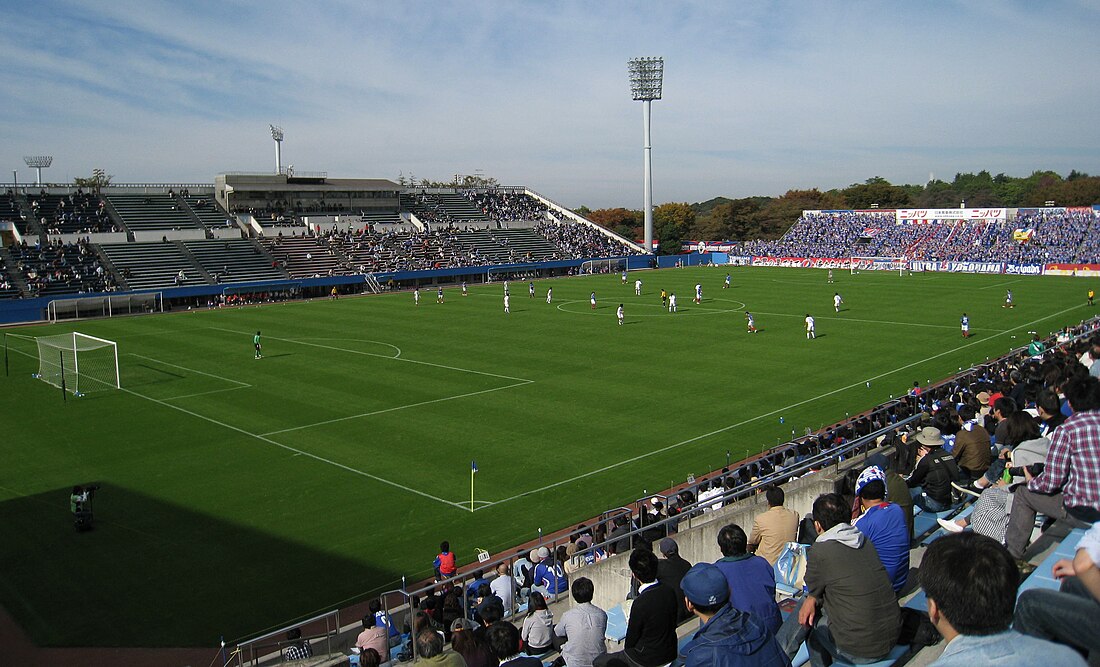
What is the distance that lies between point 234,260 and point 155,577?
193 feet

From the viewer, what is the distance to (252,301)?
64.0 metres

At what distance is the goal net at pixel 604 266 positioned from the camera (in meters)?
88.9

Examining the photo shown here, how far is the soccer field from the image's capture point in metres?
15.5

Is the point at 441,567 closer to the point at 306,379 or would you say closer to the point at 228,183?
the point at 306,379

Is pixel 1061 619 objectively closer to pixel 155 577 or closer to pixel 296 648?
pixel 296 648

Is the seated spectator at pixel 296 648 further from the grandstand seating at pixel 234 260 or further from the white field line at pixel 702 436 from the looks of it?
the grandstand seating at pixel 234 260

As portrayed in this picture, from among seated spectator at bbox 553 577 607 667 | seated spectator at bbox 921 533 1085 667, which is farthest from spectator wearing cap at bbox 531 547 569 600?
seated spectator at bbox 921 533 1085 667

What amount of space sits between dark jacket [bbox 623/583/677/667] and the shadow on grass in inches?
358

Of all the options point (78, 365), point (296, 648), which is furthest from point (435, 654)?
point (78, 365)

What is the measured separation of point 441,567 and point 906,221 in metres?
93.3

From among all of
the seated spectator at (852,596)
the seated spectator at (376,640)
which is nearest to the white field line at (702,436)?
the seated spectator at (376,640)

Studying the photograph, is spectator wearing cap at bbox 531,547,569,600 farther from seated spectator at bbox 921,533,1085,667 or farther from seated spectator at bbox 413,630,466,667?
seated spectator at bbox 921,533,1085,667

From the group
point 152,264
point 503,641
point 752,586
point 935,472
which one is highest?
point 152,264

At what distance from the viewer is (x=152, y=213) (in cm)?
7419
